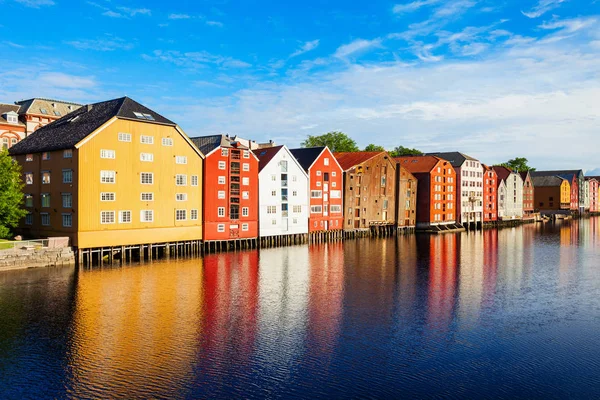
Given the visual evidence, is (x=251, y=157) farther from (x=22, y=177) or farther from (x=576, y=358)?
(x=576, y=358)

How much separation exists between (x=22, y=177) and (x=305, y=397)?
5647 centimetres

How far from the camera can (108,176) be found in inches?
2175

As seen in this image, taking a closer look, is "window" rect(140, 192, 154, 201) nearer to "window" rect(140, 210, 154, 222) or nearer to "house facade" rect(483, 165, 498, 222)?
"window" rect(140, 210, 154, 222)

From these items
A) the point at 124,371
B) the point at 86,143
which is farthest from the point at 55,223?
the point at 124,371

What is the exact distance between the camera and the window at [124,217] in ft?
185

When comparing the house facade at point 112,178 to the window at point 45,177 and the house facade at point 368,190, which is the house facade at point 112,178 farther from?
the house facade at point 368,190

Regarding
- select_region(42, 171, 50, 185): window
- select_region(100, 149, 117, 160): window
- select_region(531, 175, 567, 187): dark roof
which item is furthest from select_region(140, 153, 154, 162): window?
select_region(531, 175, 567, 187): dark roof

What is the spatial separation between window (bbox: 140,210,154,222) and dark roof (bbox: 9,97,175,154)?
35.5 feet

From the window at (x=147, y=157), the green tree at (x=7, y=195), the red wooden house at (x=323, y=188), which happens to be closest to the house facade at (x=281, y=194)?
the red wooden house at (x=323, y=188)

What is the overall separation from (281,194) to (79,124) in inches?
1244

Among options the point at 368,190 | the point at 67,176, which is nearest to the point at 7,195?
the point at 67,176

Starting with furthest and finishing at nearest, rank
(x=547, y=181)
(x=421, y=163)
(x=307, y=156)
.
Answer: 1. (x=547, y=181)
2. (x=421, y=163)
3. (x=307, y=156)

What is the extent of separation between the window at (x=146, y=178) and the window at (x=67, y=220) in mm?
8830

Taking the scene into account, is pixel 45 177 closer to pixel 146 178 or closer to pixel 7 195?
pixel 7 195
